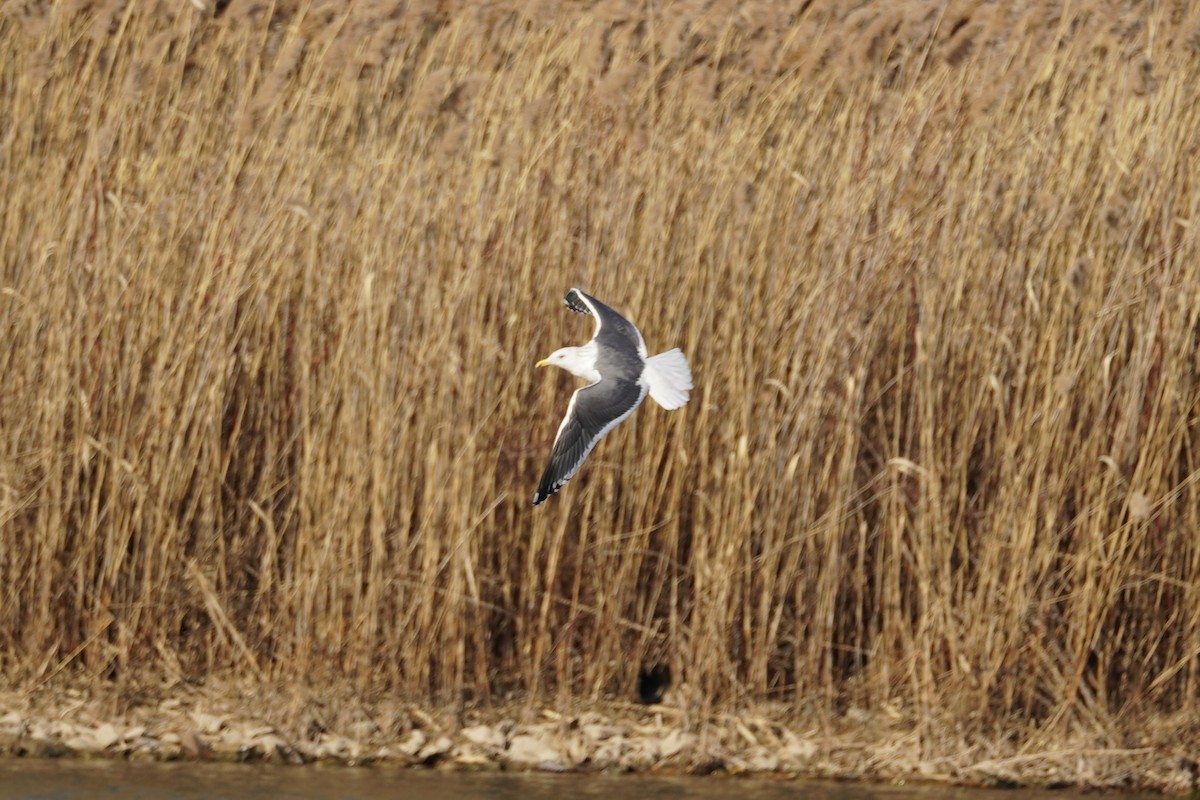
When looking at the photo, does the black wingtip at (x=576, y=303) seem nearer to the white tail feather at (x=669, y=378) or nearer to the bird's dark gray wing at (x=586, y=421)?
the white tail feather at (x=669, y=378)

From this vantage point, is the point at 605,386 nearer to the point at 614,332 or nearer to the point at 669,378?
the point at 669,378

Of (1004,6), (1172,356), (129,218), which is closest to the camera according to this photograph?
(1172,356)

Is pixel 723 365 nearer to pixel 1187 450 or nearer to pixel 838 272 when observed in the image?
pixel 838 272

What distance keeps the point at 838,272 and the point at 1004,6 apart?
1078mm

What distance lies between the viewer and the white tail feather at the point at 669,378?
10.3 feet

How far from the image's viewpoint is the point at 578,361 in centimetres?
331

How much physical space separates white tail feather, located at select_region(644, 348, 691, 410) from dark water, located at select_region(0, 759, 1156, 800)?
4.00ft

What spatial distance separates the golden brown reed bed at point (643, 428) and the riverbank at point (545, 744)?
0.06 meters

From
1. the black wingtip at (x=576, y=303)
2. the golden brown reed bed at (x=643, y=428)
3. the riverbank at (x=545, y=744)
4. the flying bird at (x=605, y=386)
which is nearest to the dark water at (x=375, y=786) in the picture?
the riverbank at (x=545, y=744)

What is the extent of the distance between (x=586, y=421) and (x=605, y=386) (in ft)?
0.34

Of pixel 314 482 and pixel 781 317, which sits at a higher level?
pixel 781 317

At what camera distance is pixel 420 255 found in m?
4.37

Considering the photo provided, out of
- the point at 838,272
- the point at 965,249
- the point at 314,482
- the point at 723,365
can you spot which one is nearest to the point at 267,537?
the point at 314,482

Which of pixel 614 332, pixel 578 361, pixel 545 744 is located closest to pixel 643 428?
pixel 545 744
